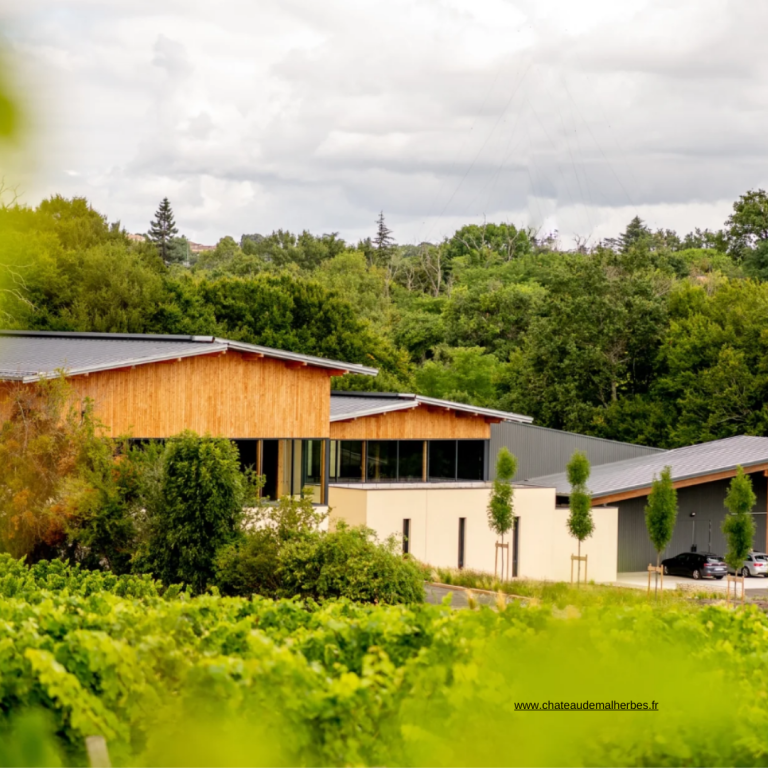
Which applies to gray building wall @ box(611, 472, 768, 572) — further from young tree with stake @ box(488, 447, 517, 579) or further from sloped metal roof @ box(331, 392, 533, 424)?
young tree with stake @ box(488, 447, 517, 579)

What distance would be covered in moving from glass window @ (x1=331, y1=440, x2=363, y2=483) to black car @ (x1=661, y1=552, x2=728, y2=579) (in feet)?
44.2

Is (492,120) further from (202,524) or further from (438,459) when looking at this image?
(202,524)

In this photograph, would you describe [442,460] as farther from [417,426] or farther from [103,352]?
[103,352]

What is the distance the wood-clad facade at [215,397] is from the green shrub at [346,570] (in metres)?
7.71

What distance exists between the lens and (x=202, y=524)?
18.9 metres

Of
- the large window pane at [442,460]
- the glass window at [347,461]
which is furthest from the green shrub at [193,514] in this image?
the large window pane at [442,460]

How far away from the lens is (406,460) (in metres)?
36.3

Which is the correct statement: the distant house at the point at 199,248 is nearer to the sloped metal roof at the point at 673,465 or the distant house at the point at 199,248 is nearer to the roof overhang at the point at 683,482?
the sloped metal roof at the point at 673,465

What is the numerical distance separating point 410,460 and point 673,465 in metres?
12.6

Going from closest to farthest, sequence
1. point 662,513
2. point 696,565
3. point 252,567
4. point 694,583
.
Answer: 1. point 252,567
2. point 662,513
3. point 694,583
4. point 696,565

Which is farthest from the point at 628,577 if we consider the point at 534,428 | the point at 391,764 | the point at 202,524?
the point at 391,764

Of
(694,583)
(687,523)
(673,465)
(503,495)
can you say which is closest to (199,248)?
(673,465)

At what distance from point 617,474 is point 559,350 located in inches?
581

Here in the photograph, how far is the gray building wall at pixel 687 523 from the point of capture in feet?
136
